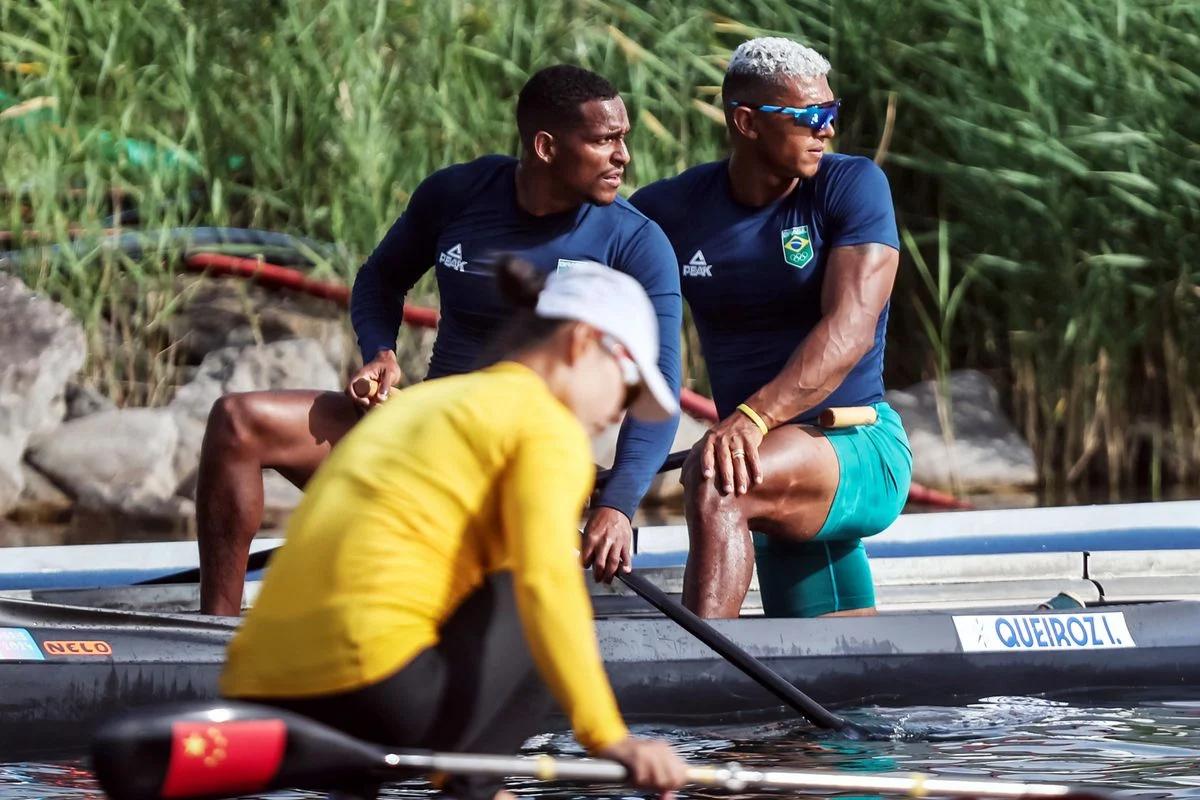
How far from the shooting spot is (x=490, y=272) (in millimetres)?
4867

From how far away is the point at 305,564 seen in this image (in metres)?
2.84

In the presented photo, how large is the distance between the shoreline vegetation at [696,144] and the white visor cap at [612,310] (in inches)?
216

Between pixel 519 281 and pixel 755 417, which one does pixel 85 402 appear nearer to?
pixel 755 417

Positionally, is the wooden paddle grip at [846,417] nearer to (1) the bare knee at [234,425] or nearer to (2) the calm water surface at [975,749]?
(2) the calm water surface at [975,749]

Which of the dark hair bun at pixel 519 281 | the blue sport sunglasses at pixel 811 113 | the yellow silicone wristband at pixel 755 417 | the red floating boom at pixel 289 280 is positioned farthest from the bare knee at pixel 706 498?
the red floating boom at pixel 289 280

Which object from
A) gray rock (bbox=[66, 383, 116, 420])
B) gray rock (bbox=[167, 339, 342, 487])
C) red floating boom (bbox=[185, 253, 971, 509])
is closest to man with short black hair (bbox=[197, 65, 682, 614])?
red floating boom (bbox=[185, 253, 971, 509])

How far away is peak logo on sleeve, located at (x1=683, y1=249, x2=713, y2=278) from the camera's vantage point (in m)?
5.05

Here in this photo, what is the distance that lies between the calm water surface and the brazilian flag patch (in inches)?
44.1

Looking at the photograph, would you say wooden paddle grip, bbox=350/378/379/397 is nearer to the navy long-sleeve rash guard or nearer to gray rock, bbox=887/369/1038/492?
the navy long-sleeve rash guard

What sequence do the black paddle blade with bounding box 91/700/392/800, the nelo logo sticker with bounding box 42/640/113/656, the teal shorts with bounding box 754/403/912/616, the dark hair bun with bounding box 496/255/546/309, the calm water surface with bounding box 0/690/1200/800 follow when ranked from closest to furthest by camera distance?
the black paddle blade with bounding box 91/700/392/800
the dark hair bun with bounding box 496/255/546/309
the calm water surface with bounding box 0/690/1200/800
the nelo logo sticker with bounding box 42/640/113/656
the teal shorts with bounding box 754/403/912/616

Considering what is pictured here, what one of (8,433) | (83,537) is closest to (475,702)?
(83,537)

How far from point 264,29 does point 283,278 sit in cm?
111

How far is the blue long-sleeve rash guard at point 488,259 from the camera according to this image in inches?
183

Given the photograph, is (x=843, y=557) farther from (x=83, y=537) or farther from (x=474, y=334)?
(x=83, y=537)
